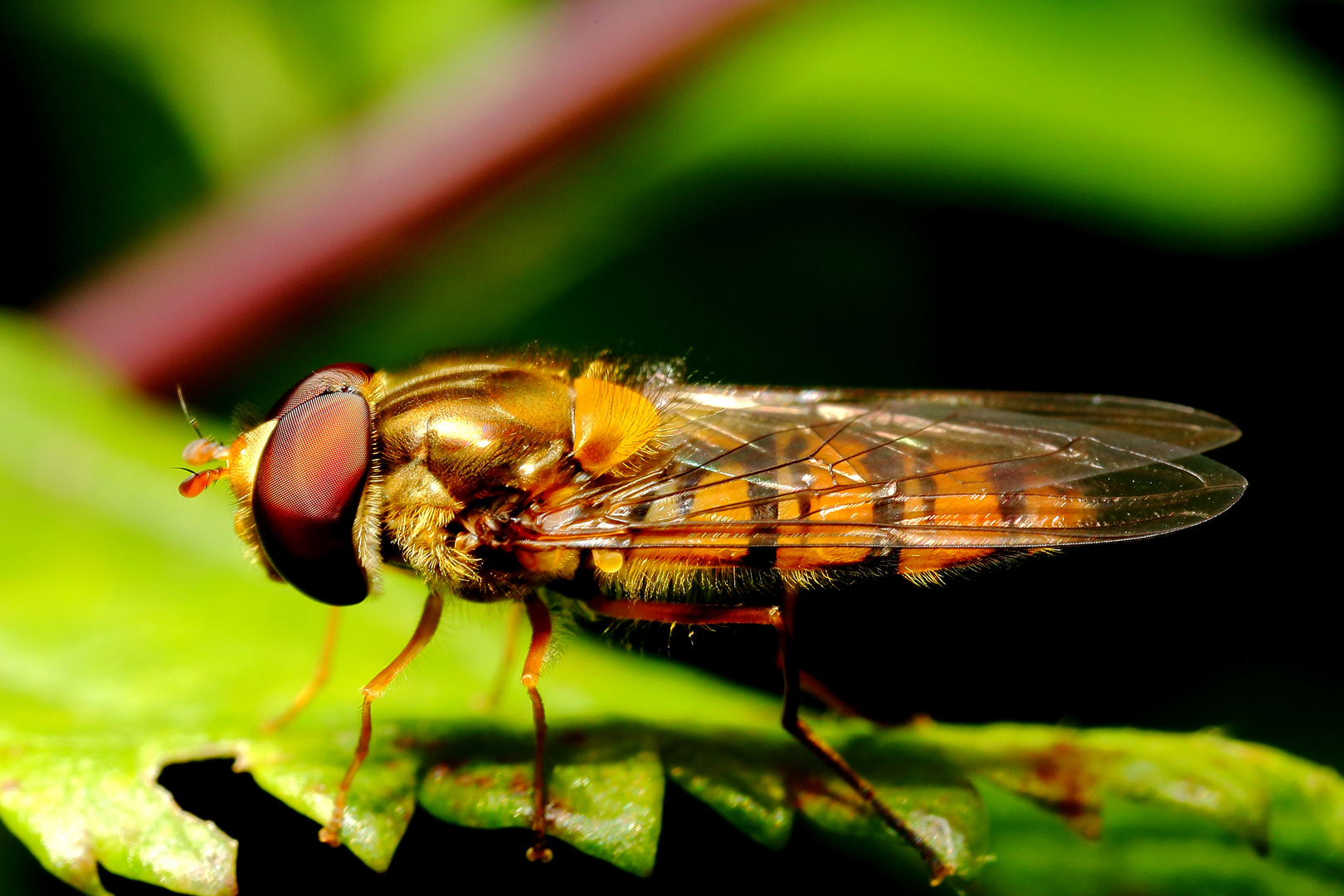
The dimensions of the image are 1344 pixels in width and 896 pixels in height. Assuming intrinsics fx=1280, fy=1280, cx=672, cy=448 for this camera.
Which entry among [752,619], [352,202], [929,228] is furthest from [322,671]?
[929,228]

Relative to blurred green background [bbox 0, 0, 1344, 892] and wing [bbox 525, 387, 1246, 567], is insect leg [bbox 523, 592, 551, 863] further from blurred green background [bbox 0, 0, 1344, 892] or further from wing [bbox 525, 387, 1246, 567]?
blurred green background [bbox 0, 0, 1344, 892]

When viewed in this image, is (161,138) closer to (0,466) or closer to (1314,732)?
(0,466)

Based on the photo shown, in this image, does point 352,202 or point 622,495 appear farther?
point 352,202

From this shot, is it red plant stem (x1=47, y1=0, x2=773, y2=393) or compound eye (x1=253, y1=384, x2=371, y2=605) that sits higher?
red plant stem (x1=47, y1=0, x2=773, y2=393)

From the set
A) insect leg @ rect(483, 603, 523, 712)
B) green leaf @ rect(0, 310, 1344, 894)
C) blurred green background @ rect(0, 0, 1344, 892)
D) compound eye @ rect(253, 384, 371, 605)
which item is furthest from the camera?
blurred green background @ rect(0, 0, 1344, 892)

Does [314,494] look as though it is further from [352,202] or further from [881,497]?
[352,202]

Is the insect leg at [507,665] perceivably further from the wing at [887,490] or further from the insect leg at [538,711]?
the wing at [887,490]

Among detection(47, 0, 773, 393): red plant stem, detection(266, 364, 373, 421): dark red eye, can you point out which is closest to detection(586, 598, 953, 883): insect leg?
detection(266, 364, 373, 421): dark red eye
